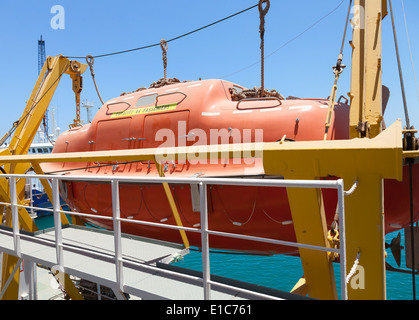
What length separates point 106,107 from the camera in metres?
6.00

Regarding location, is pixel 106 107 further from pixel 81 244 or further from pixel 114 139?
pixel 81 244

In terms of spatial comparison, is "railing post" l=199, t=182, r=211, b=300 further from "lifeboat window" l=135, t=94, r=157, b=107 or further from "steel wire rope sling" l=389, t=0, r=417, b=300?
"lifeboat window" l=135, t=94, r=157, b=107

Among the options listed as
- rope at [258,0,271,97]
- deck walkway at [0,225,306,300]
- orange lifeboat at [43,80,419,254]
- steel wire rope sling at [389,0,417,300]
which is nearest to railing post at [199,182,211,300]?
deck walkway at [0,225,306,300]

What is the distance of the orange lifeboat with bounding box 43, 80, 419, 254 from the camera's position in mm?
3979

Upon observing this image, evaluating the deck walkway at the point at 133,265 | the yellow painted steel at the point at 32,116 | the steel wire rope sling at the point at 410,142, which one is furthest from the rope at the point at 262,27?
the yellow painted steel at the point at 32,116

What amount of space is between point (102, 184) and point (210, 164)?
230 cm

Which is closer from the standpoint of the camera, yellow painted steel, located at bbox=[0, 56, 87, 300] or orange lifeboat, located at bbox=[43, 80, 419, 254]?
orange lifeboat, located at bbox=[43, 80, 419, 254]

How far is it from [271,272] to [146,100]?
7.12 m

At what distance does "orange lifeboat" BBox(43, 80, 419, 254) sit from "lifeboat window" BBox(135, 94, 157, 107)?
1.0 inches

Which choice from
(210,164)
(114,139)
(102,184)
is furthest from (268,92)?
(102,184)

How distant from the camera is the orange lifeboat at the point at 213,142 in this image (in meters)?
3.98

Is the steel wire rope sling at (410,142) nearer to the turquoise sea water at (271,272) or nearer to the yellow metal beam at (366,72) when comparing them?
the yellow metal beam at (366,72)

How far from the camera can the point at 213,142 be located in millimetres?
4422

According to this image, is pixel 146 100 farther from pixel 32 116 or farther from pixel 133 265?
pixel 133 265
